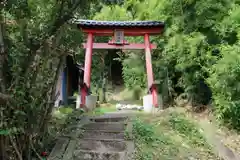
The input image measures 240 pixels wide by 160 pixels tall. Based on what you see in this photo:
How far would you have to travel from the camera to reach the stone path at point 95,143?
477cm

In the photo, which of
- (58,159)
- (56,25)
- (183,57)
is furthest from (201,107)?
(56,25)

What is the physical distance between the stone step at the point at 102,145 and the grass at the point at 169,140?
0.29m

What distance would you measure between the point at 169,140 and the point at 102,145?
1288 mm

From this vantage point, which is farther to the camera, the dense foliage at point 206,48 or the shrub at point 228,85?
the dense foliage at point 206,48

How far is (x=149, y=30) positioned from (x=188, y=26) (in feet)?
5.86

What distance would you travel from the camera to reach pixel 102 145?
518 cm

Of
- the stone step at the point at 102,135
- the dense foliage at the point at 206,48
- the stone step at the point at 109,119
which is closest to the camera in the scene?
the stone step at the point at 102,135

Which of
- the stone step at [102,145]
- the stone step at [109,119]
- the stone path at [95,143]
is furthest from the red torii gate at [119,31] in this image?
the stone step at [102,145]

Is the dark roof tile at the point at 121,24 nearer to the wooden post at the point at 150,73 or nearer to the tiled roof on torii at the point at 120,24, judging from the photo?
the tiled roof on torii at the point at 120,24

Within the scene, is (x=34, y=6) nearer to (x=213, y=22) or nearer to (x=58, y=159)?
(x=58, y=159)

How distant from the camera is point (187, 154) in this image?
520 centimetres

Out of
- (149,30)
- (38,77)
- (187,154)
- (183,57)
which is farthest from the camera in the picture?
(149,30)

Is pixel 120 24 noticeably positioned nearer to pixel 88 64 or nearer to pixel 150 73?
pixel 88 64

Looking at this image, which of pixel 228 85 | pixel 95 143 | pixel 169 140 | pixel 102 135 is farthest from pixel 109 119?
pixel 228 85
